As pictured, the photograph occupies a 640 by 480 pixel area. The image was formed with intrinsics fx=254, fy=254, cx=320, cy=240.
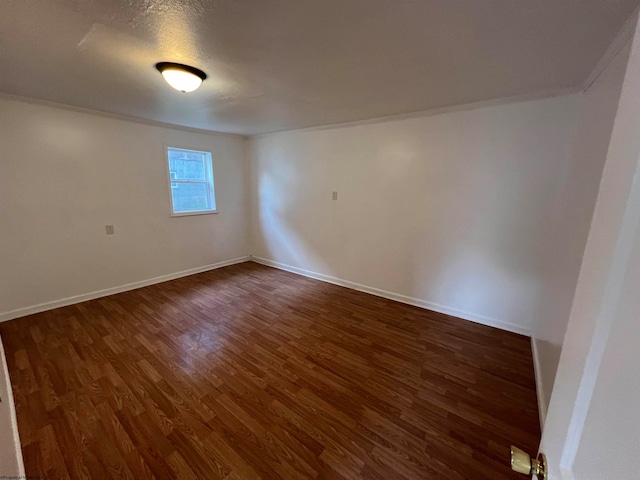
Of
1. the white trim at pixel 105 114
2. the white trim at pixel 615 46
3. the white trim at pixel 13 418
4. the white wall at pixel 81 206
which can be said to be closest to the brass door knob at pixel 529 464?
the white trim at pixel 615 46

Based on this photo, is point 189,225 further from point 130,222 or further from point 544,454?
point 544,454

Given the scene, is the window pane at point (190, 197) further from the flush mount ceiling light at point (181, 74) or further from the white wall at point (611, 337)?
the white wall at point (611, 337)

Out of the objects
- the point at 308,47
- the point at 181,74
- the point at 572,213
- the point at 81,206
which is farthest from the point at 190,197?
the point at 572,213

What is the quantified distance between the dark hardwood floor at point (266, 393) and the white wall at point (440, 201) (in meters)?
0.49

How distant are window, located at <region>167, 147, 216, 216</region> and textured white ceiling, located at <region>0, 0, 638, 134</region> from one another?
1473mm

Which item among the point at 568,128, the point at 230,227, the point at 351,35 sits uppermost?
the point at 351,35

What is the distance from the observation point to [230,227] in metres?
4.85

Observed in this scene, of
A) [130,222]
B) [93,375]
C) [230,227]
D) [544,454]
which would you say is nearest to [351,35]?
[544,454]

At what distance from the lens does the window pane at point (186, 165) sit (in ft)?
13.1

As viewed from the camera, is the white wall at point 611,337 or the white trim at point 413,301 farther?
the white trim at point 413,301

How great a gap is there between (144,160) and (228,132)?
1386mm

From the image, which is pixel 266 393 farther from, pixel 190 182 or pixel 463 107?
pixel 190 182

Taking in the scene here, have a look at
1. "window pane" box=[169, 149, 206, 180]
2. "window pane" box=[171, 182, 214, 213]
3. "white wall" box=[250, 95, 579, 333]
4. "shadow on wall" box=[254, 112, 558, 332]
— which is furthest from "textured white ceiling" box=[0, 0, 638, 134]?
"window pane" box=[171, 182, 214, 213]

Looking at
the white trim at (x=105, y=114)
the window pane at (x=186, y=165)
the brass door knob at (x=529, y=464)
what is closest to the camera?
the brass door knob at (x=529, y=464)
